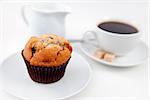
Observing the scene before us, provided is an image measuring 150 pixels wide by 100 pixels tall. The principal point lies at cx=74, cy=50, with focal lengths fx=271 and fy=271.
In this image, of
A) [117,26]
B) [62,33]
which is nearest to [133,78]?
[117,26]

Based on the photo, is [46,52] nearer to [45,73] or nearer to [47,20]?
[45,73]

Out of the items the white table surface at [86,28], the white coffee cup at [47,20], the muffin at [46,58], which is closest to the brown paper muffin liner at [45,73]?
the muffin at [46,58]

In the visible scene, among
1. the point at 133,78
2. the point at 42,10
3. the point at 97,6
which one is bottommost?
the point at 133,78

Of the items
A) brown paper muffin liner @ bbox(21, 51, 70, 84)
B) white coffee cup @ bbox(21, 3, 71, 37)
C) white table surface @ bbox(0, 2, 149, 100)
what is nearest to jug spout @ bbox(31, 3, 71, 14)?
white coffee cup @ bbox(21, 3, 71, 37)

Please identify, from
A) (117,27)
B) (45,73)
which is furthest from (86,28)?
(45,73)

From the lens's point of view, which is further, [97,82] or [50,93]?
[97,82]

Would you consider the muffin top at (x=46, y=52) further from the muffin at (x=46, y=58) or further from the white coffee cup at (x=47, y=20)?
the white coffee cup at (x=47, y=20)

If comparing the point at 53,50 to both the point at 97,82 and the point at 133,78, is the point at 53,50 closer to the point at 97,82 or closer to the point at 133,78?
the point at 97,82
